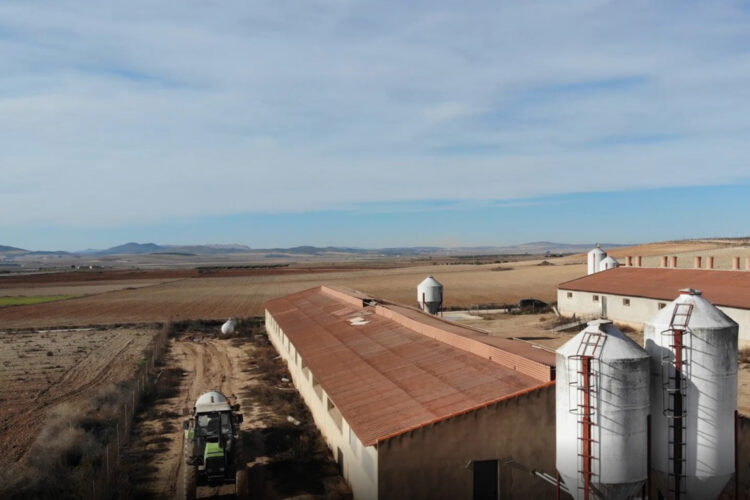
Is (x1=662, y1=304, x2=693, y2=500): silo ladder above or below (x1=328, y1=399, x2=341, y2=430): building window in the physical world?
above

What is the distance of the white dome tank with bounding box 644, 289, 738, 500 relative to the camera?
12891 millimetres

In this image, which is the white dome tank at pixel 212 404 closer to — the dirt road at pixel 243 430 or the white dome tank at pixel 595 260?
the dirt road at pixel 243 430

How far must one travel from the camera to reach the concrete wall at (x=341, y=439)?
16.3m

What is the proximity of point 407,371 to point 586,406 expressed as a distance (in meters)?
9.31

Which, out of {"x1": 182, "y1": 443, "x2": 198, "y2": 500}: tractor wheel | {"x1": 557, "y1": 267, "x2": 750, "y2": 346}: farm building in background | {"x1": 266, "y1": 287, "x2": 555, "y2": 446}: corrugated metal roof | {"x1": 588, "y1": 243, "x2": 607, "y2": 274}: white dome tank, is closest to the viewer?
{"x1": 266, "y1": 287, "x2": 555, "y2": 446}: corrugated metal roof

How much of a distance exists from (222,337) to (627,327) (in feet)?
105

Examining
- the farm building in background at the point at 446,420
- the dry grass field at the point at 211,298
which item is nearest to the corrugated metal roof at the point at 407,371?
the farm building in background at the point at 446,420

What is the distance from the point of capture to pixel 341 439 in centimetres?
2041

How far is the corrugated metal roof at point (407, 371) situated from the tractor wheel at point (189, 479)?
4.63 meters

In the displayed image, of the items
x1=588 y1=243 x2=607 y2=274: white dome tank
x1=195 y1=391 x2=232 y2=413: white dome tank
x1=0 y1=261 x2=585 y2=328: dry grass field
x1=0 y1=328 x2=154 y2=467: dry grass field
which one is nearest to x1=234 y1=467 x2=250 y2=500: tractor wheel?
x1=195 y1=391 x2=232 y2=413: white dome tank

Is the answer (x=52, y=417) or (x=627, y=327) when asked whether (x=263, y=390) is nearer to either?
(x=52, y=417)

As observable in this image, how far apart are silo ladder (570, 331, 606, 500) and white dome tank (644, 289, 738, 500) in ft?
5.01

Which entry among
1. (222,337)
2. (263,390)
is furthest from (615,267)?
(263,390)

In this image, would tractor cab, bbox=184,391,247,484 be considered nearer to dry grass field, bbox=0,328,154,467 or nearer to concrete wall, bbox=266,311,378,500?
concrete wall, bbox=266,311,378,500
